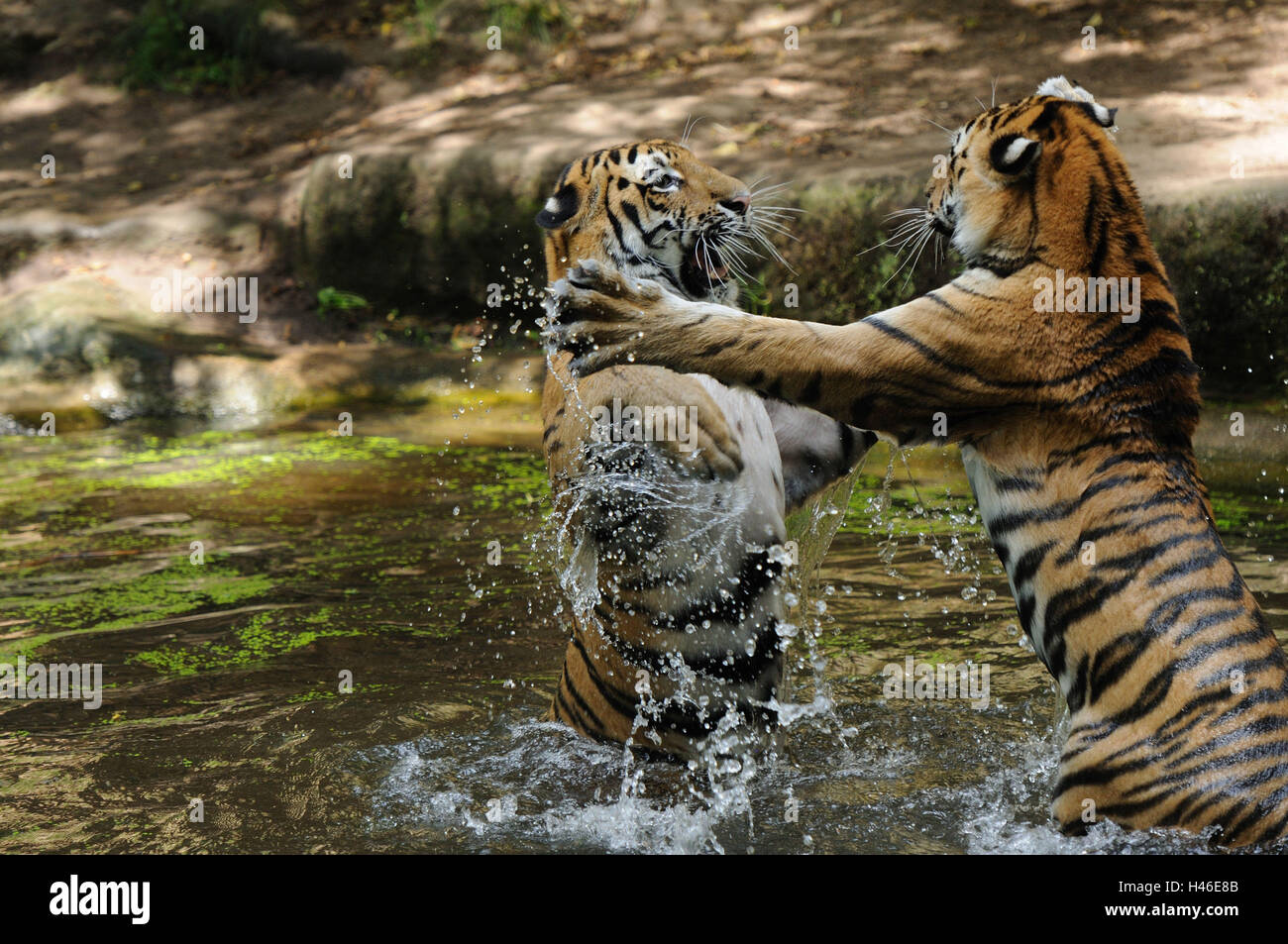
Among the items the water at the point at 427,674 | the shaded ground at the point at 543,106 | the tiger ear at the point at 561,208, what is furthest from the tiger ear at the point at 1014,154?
the shaded ground at the point at 543,106

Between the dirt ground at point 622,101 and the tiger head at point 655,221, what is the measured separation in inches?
146

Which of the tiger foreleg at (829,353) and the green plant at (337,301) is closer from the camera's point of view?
the tiger foreleg at (829,353)

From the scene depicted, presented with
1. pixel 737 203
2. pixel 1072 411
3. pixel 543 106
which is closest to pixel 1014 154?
pixel 1072 411

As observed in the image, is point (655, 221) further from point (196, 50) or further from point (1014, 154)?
point (196, 50)

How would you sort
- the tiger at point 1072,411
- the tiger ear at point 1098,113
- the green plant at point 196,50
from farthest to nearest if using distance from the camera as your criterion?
the green plant at point 196,50, the tiger ear at point 1098,113, the tiger at point 1072,411

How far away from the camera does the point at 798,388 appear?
261 centimetres

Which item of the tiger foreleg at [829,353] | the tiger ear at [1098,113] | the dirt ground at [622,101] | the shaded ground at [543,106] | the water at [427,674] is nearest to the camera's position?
the tiger foreleg at [829,353]

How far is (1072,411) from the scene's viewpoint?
2588 millimetres

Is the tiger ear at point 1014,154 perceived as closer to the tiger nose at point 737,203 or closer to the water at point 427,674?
the tiger nose at point 737,203

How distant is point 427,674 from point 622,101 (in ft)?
21.0

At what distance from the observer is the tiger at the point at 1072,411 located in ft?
7.90

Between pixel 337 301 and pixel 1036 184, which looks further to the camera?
pixel 337 301

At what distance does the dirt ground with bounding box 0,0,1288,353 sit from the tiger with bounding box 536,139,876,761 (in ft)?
12.8
